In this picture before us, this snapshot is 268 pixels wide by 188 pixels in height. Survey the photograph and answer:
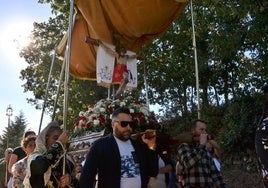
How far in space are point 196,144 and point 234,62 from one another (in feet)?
55.3

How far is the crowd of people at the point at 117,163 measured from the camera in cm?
433

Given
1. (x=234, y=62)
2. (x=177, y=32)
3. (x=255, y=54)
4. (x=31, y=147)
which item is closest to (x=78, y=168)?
(x=31, y=147)

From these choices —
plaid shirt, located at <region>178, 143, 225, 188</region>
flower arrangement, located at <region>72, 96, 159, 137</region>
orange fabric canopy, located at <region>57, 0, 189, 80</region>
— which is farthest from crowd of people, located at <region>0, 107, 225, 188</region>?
orange fabric canopy, located at <region>57, 0, 189, 80</region>

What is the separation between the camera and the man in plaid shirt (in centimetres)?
539

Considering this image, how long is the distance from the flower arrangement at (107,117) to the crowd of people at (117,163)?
3.50 feet

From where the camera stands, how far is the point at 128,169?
14.3 feet

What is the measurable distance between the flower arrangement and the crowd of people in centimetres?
107

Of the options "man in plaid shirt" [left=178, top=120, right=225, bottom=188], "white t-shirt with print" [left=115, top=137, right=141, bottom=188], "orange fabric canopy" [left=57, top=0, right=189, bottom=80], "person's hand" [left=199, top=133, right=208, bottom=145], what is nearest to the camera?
"white t-shirt with print" [left=115, top=137, right=141, bottom=188]

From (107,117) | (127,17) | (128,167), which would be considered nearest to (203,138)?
(128,167)

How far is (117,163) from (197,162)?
1539 millimetres

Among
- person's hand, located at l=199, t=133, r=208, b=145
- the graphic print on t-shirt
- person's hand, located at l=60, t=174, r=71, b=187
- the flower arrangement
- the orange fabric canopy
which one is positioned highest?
the orange fabric canopy

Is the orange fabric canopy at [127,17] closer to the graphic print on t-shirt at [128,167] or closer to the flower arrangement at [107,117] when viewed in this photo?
the flower arrangement at [107,117]

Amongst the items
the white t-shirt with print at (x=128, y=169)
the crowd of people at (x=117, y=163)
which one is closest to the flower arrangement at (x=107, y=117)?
the crowd of people at (x=117, y=163)

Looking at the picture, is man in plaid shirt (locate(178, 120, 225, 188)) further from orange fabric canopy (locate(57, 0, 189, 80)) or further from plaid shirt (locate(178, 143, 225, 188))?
orange fabric canopy (locate(57, 0, 189, 80))
